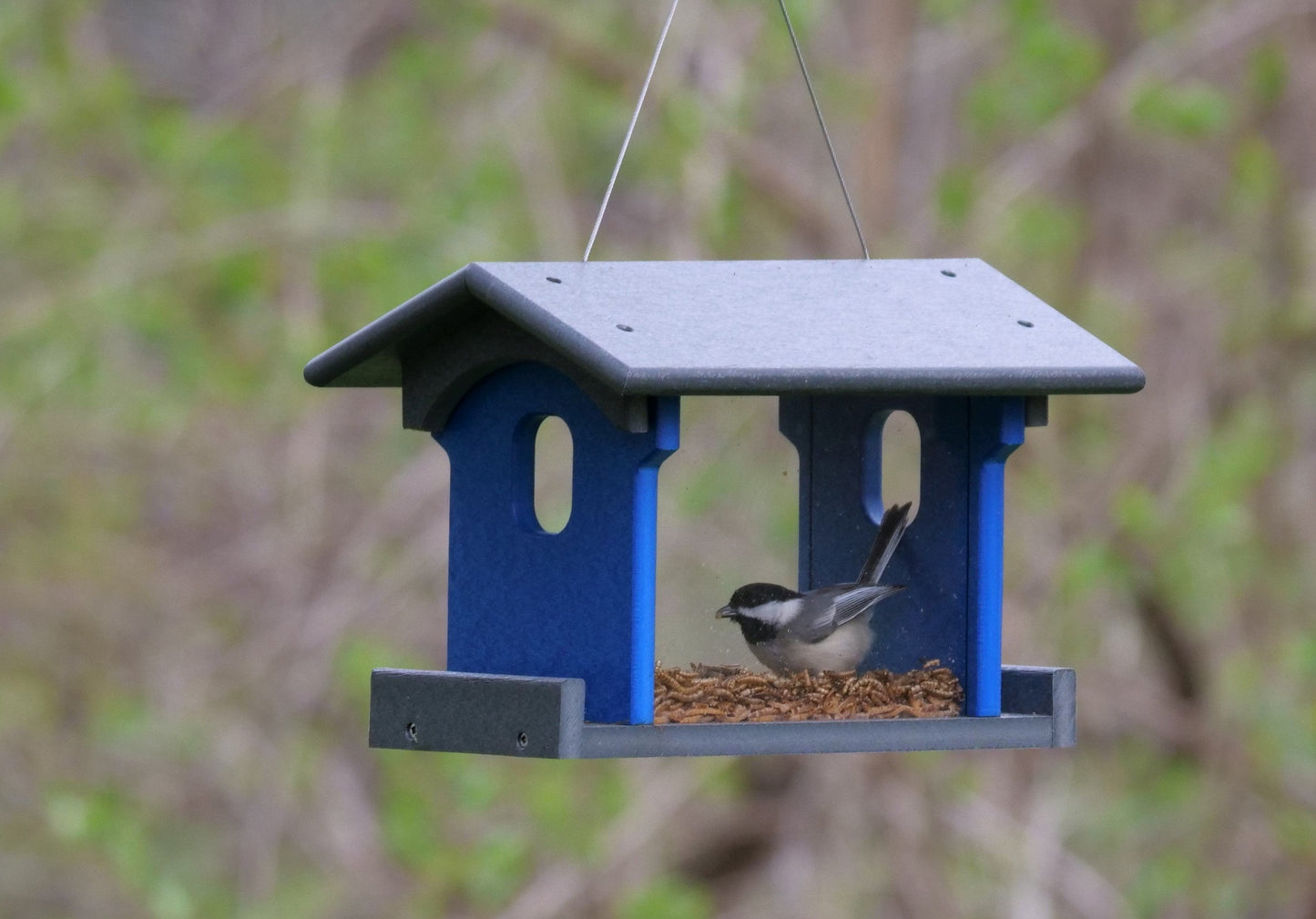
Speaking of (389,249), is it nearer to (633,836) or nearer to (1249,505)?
(633,836)

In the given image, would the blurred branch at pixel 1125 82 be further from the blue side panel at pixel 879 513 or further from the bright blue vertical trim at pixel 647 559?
the bright blue vertical trim at pixel 647 559

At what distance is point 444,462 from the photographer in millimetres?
7254

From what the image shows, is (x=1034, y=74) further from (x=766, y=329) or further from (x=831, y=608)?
(x=766, y=329)

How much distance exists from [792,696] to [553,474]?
246 centimetres

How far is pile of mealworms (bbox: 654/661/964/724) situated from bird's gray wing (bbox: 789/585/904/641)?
7 cm

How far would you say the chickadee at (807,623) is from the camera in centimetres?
318

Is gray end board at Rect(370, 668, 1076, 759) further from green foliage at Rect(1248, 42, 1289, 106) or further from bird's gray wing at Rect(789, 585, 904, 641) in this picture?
green foliage at Rect(1248, 42, 1289, 106)

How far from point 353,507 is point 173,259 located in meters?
1.23

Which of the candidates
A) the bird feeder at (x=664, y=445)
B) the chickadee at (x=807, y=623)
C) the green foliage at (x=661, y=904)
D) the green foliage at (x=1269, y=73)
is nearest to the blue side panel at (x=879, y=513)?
the bird feeder at (x=664, y=445)

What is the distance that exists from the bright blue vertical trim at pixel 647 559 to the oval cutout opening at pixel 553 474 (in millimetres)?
990

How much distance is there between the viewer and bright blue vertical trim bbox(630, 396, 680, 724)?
2982 millimetres

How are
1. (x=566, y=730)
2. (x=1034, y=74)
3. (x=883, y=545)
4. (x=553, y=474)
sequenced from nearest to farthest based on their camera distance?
(x=566, y=730), (x=883, y=545), (x=553, y=474), (x=1034, y=74)

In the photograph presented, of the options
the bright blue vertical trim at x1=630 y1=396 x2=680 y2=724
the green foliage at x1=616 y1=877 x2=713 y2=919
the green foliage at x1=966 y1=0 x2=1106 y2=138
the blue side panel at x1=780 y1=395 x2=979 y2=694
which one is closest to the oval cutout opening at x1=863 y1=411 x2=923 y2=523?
the blue side panel at x1=780 y1=395 x2=979 y2=694

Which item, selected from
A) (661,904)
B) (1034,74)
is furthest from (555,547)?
(1034,74)
